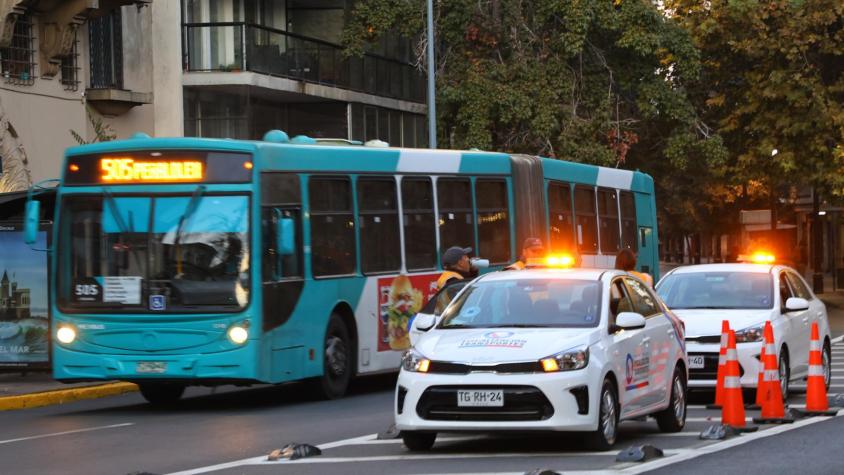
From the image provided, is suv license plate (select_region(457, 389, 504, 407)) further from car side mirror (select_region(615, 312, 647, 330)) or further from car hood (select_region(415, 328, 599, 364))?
car side mirror (select_region(615, 312, 647, 330))

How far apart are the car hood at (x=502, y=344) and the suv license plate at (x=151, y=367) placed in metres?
5.08

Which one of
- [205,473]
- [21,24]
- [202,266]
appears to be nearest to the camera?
[205,473]

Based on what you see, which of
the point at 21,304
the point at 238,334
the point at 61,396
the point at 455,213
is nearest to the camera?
the point at 238,334

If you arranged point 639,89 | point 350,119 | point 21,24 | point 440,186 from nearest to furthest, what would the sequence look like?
point 440,186 → point 21,24 → point 639,89 → point 350,119

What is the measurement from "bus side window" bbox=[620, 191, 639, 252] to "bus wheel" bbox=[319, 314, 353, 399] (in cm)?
1114

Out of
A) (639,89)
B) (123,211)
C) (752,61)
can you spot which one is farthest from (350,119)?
(123,211)

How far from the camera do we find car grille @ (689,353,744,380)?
17.4m

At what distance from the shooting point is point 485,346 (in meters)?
12.3

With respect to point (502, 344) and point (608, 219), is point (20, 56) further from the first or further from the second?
point (502, 344)

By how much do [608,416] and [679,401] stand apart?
212cm

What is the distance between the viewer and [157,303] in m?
17.2

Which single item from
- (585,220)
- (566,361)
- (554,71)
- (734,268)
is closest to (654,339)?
(566,361)

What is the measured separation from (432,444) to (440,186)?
9050 millimetres

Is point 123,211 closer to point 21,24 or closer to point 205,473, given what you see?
point 205,473
